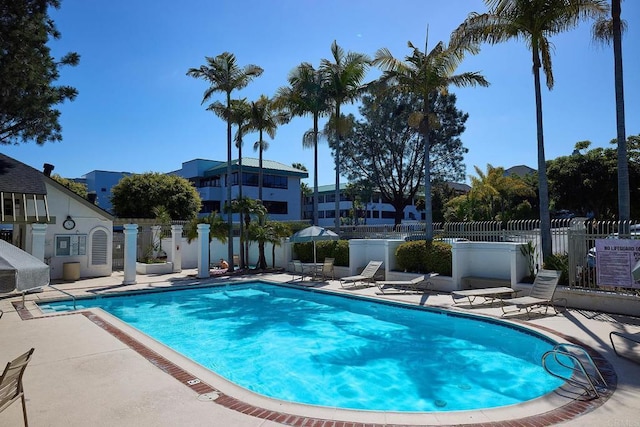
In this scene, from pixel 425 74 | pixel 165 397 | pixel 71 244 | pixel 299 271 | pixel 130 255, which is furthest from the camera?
pixel 299 271

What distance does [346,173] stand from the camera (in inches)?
1438

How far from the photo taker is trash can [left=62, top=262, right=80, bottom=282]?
1855 centimetres

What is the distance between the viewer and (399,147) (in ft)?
111

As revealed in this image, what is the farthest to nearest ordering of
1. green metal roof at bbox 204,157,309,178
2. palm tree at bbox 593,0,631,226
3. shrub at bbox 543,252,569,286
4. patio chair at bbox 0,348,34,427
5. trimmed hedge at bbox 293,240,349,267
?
1. green metal roof at bbox 204,157,309,178
2. trimmed hedge at bbox 293,240,349,267
3. shrub at bbox 543,252,569,286
4. palm tree at bbox 593,0,631,226
5. patio chair at bbox 0,348,34,427

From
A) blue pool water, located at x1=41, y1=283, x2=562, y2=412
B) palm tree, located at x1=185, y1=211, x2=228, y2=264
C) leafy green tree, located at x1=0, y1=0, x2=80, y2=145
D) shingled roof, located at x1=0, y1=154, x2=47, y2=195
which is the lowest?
blue pool water, located at x1=41, y1=283, x2=562, y2=412

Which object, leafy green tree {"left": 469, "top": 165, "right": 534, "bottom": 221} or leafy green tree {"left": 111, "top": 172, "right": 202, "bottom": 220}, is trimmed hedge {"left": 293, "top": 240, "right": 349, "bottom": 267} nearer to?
leafy green tree {"left": 111, "top": 172, "right": 202, "bottom": 220}

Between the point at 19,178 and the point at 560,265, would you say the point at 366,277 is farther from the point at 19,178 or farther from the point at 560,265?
the point at 19,178

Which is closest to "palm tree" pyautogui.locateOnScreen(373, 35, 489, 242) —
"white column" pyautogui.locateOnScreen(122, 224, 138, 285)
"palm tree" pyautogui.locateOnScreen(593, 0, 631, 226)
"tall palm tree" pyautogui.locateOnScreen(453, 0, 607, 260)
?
"tall palm tree" pyautogui.locateOnScreen(453, 0, 607, 260)

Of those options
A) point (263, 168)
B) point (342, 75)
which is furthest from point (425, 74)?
point (263, 168)

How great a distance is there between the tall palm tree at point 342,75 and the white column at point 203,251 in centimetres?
684

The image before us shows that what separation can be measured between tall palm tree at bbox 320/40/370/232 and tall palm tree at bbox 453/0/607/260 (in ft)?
26.9

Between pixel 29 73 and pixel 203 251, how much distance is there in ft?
32.3

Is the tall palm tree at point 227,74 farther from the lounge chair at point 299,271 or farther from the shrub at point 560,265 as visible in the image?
the shrub at point 560,265

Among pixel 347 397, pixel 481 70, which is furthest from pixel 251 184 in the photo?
pixel 347 397
